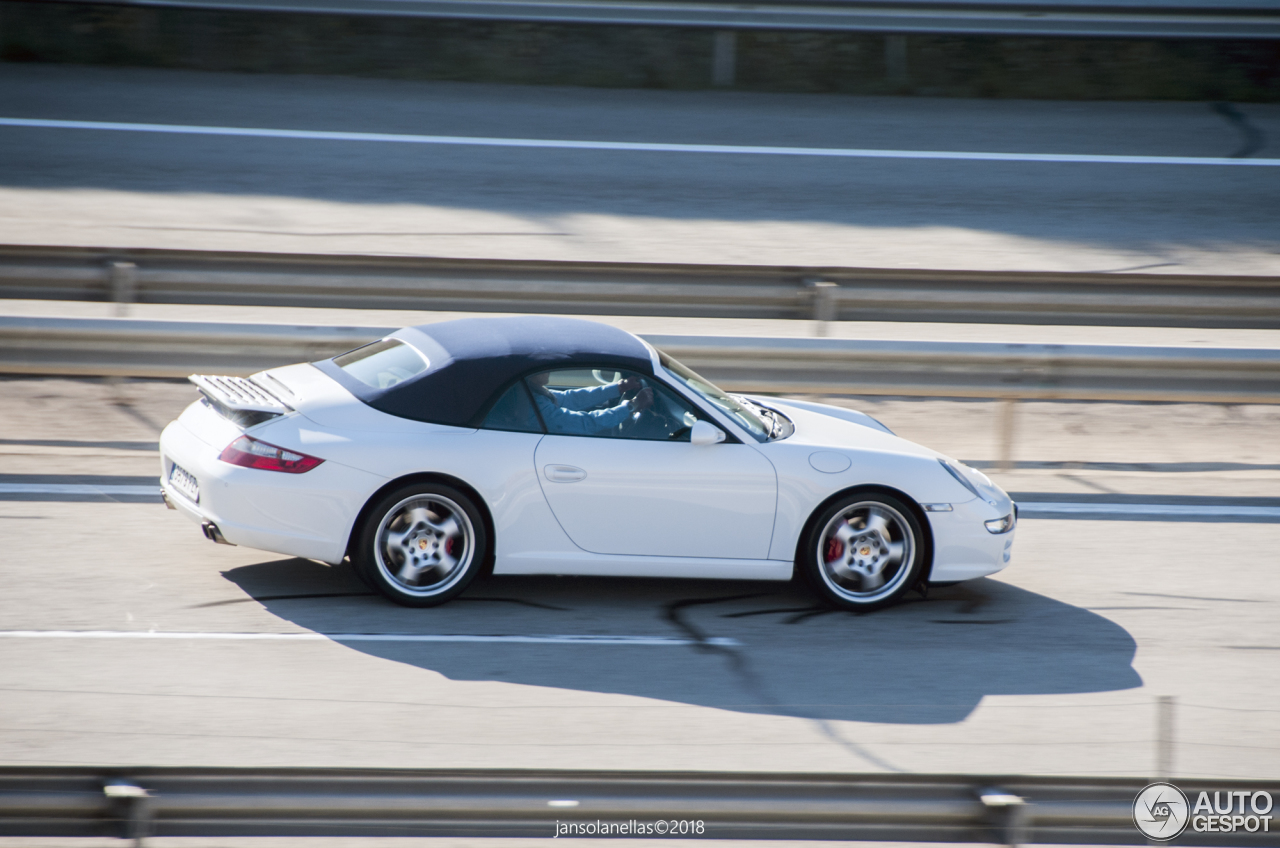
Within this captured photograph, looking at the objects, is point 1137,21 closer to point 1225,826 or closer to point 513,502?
point 513,502

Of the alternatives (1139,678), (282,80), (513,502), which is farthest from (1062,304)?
(282,80)

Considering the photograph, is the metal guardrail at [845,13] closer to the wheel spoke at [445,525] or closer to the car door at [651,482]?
Answer: the car door at [651,482]

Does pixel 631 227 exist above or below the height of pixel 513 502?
above

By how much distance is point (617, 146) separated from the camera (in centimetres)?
1491

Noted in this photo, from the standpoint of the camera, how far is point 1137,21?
1580cm

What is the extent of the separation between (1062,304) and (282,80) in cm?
1015

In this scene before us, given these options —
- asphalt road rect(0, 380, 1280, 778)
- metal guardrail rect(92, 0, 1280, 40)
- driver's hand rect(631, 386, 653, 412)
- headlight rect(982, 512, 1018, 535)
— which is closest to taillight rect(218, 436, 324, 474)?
asphalt road rect(0, 380, 1280, 778)

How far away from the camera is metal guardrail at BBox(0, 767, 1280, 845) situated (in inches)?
128

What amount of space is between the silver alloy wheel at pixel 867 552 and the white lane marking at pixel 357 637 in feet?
2.28

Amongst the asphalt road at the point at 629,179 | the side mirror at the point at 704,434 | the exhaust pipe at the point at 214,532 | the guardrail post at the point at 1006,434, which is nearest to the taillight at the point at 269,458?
the exhaust pipe at the point at 214,532

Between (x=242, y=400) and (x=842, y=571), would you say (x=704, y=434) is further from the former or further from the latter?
(x=242, y=400)

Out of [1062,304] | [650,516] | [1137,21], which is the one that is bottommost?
[650,516]

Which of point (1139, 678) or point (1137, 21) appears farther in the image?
point (1137, 21)

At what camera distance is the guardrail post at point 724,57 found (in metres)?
16.1
